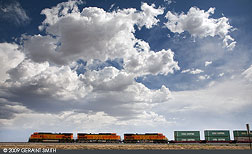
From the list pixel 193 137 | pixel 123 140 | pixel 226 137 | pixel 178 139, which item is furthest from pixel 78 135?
pixel 226 137

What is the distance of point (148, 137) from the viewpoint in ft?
222

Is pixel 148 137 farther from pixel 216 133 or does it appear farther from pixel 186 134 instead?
pixel 216 133

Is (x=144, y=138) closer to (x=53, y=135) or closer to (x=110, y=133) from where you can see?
(x=110, y=133)

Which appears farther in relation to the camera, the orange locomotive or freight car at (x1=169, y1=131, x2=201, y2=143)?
the orange locomotive

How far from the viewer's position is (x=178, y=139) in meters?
62.9

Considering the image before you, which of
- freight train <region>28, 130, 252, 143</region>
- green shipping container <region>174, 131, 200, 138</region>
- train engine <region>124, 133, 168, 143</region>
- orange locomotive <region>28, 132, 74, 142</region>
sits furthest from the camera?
train engine <region>124, 133, 168, 143</region>

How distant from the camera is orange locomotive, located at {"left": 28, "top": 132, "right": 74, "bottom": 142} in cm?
6621

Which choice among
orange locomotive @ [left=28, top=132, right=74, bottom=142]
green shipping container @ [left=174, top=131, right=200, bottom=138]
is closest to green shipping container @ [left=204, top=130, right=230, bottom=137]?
green shipping container @ [left=174, top=131, right=200, bottom=138]

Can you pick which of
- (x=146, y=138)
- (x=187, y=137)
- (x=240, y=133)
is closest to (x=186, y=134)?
(x=187, y=137)

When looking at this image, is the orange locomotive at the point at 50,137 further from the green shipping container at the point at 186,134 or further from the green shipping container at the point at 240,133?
the green shipping container at the point at 240,133

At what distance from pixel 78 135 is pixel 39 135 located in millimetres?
13730

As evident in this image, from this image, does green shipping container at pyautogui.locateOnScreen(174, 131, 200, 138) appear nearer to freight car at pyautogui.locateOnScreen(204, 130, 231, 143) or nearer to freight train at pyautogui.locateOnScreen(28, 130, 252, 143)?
freight train at pyautogui.locateOnScreen(28, 130, 252, 143)

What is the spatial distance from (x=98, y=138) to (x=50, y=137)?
1710cm

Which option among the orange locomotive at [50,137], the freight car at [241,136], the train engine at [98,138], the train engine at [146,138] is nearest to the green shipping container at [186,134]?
the train engine at [146,138]
